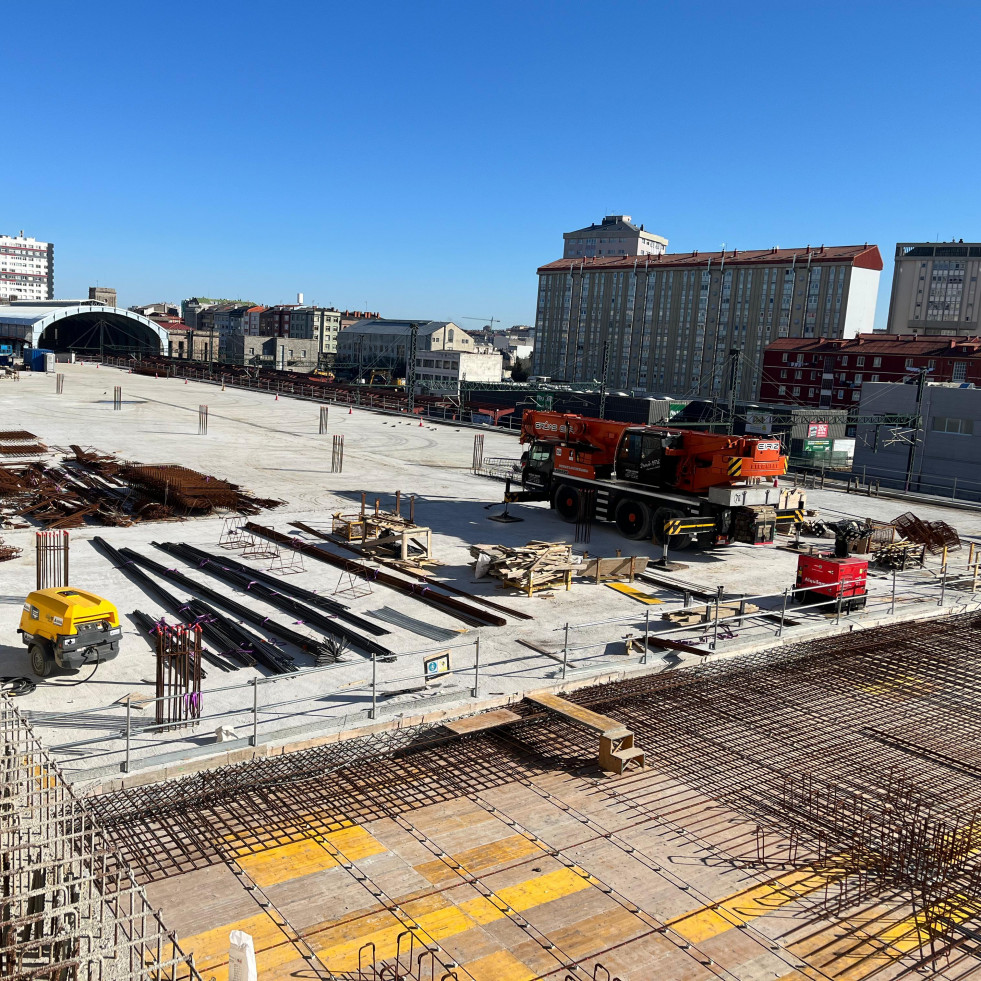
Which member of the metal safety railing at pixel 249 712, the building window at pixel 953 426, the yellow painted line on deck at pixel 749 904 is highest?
the building window at pixel 953 426

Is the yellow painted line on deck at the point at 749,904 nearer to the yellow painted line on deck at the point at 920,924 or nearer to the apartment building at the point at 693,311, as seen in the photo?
the yellow painted line on deck at the point at 920,924

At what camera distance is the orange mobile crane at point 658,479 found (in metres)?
22.0

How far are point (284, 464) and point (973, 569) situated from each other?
77.1ft

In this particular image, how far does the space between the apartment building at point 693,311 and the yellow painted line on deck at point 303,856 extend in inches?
4000

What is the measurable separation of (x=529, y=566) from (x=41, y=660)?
9229 millimetres

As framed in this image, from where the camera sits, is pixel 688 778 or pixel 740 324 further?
pixel 740 324

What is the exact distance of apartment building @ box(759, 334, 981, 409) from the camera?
87.2 m

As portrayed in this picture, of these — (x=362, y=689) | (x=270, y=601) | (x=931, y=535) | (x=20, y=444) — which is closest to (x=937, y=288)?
(x=931, y=535)

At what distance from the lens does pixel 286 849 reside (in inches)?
358

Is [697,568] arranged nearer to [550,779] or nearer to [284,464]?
[550,779]

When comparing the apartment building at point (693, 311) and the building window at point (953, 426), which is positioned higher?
the apartment building at point (693, 311)

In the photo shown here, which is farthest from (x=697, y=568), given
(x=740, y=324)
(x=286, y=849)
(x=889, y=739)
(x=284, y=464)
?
(x=740, y=324)

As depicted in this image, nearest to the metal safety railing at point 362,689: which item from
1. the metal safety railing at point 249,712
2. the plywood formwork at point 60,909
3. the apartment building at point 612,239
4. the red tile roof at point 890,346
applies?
the metal safety railing at point 249,712

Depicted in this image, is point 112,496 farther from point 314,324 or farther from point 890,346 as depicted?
point 314,324
